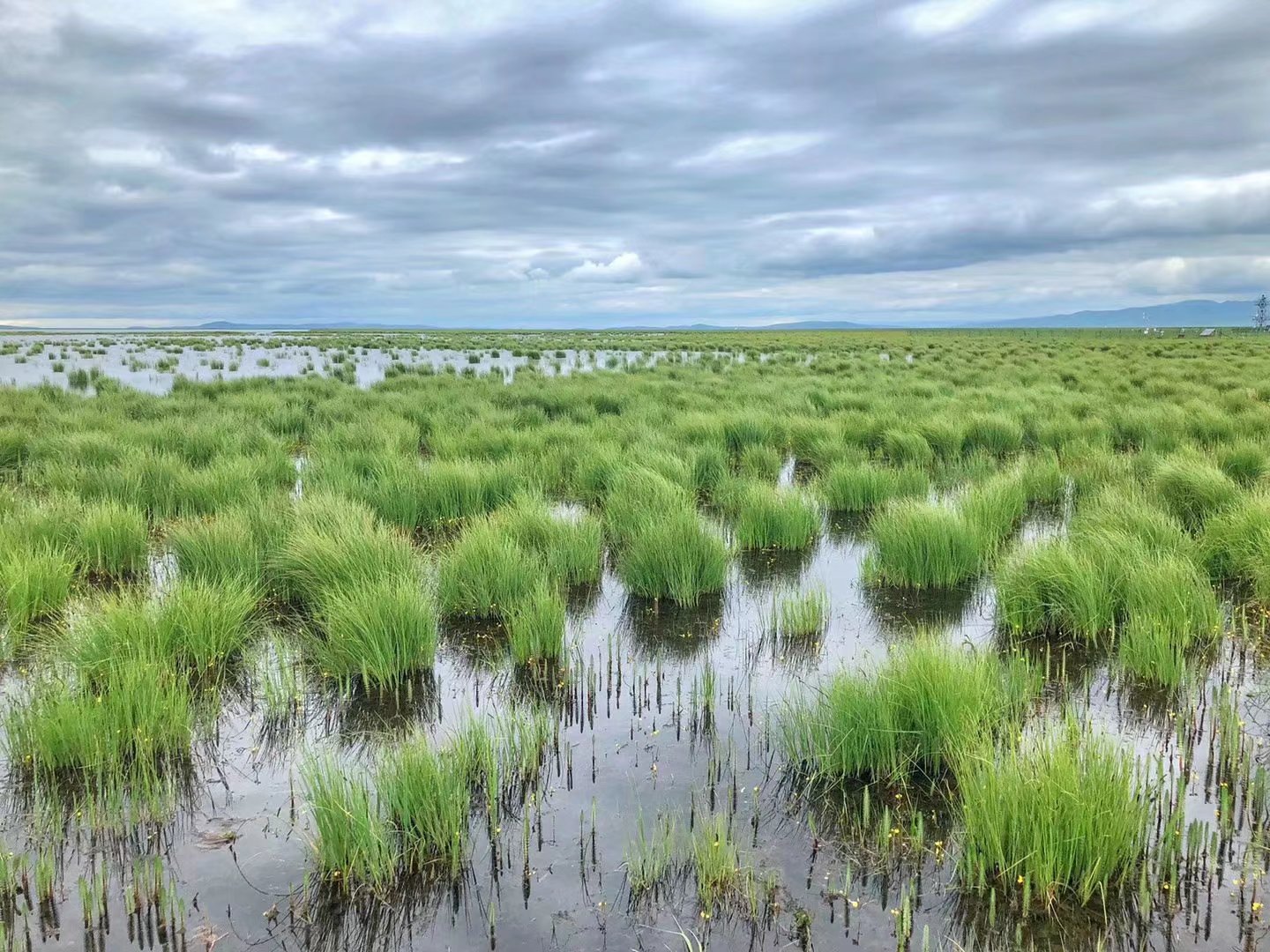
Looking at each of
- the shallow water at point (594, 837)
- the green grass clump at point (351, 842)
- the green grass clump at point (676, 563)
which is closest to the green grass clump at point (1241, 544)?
the shallow water at point (594, 837)

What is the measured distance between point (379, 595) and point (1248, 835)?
463cm

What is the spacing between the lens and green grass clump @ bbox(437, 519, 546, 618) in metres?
6.12

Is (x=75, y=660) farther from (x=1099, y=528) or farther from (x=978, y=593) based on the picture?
(x=1099, y=528)

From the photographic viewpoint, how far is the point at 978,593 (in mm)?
6797

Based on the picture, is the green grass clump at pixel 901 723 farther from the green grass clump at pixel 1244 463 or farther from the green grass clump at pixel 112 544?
the green grass clump at pixel 1244 463

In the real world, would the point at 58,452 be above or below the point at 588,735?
above

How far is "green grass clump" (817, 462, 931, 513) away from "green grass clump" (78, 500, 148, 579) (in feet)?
23.7

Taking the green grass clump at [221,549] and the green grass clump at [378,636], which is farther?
the green grass clump at [221,549]

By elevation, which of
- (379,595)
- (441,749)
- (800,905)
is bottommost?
(800,905)

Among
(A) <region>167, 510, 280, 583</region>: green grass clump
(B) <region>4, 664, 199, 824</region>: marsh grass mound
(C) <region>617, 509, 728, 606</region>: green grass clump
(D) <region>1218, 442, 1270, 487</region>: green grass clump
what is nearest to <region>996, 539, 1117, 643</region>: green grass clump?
(C) <region>617, 509, 728, 606</region>: green grass clump

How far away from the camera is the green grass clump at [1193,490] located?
8.08 meters

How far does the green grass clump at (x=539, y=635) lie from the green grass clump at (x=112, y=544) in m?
3.86

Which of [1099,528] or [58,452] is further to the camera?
[58,452]

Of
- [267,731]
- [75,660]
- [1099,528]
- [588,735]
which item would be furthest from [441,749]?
Answer: [1099,528]
